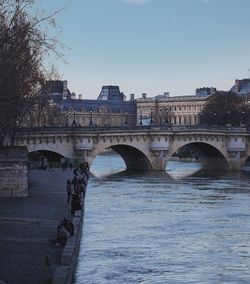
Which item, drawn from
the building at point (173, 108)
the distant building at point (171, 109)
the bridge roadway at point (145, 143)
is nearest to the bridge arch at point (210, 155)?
the bridge roadway at point (145, 143)

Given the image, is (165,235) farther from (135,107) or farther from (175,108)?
(135,107)

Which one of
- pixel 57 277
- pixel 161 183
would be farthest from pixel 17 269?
pixel 161 183

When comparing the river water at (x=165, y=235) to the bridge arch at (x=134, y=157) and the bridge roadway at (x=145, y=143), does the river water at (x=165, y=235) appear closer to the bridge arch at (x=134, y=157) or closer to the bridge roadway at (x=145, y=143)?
the bridge roadway at (x=145, y=143)

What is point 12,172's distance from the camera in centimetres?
3888

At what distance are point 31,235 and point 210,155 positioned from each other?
67.0 meters

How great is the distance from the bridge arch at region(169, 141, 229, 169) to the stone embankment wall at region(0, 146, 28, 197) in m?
46.4

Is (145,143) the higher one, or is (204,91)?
(204,91)

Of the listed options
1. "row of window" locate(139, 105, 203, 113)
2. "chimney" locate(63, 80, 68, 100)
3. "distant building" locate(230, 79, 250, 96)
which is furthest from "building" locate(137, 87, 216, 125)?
"chimney" locate(63, 80, 68, 100)

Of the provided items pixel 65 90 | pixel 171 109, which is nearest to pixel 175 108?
pixel 171 109

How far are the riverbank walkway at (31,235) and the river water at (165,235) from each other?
1309 mm

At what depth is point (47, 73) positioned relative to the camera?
188ft

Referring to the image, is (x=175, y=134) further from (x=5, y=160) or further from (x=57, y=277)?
(x=57, y=277)

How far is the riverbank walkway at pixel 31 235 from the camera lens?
20.4m

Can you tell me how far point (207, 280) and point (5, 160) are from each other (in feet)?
59.7
